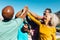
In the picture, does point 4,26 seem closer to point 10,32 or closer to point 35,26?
point 10,32

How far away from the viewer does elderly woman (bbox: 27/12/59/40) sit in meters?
6.68

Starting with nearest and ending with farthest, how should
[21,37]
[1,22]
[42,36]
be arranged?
[1,22] → [21,37] → [42,36]

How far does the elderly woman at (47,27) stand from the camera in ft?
21.9

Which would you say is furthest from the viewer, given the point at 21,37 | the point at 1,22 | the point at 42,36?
the point at 42,36

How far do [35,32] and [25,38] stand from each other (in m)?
0.79

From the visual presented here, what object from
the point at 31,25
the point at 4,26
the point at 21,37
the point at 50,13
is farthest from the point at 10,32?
the point at 50,13

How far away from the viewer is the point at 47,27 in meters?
6.82

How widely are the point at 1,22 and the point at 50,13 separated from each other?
2.24 metres

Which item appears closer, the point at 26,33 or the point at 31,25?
the point at 26,33

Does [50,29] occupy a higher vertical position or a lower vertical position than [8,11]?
lower

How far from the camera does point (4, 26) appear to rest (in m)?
5.11

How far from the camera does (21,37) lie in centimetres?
611

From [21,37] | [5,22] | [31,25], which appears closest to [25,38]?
[21,37]

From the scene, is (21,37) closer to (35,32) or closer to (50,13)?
(35,32)
